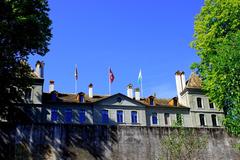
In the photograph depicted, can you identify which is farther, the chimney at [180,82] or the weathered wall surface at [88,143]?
the chimney at [180,82]

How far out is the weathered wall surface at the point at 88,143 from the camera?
19844mm

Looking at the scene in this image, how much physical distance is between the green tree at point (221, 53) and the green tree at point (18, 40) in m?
12.0

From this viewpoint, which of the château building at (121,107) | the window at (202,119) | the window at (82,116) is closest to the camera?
the château building at (121,107)

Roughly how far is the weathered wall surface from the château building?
18.9 meters

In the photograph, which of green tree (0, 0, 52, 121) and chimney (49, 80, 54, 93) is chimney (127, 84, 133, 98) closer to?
chimney (49, 80, 54, 93)

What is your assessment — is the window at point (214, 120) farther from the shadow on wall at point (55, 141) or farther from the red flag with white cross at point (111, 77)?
the shadow on wall at point (55, 141)

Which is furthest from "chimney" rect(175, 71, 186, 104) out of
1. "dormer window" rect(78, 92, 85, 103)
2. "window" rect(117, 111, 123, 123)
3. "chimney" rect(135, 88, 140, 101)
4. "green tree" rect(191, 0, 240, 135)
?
"green tree" rect(191, 0, 240, 135)

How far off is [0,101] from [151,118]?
93.4 ft

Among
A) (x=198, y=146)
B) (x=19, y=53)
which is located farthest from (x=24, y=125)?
(x=198, y=146)

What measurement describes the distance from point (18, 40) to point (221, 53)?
43.3ft

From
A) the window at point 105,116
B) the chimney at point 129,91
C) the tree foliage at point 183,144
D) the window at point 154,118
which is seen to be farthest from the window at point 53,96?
the tree foliage at point 183,144

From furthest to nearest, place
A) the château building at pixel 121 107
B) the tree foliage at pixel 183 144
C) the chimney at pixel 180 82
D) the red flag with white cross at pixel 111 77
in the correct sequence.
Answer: the chimney at pixel 180 82, the red flag with white cross at pixel 111 77, the château building at pixel 121 107, the tree foliage at pixel 183 144

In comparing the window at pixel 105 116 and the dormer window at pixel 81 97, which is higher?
the dormer window at pixel 81 97

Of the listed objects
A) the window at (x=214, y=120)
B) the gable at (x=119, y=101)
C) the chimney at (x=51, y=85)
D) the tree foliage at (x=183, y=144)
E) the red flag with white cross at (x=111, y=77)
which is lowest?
the tree foliage at (x=183, y=144)
